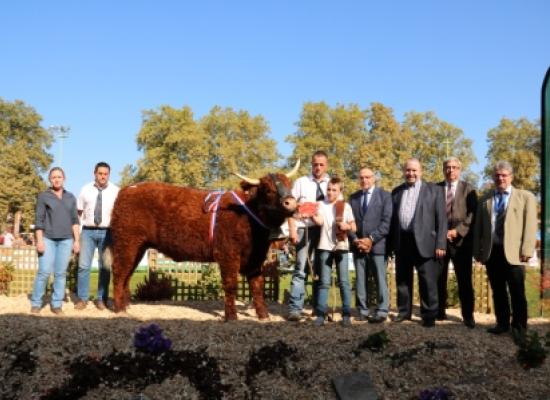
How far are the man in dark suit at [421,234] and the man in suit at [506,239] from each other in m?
0.48

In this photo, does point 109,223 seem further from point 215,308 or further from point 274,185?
point 274,185

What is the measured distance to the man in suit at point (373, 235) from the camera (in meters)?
7.74

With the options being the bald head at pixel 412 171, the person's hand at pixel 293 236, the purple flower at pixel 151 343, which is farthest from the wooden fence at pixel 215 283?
the purple flower at pixel 151 343

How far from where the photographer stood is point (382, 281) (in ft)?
25.8

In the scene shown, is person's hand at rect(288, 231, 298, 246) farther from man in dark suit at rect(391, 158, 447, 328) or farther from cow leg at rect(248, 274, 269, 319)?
man in dark suit at rect(391, 158, 447, 328)

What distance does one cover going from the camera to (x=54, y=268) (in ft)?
28.5

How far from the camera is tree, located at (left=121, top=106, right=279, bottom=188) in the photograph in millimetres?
41188

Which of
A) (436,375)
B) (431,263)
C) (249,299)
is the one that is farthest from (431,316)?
(249,299)

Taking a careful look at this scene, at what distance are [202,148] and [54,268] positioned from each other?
3353 centimetres

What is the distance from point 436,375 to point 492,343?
133 centimetres

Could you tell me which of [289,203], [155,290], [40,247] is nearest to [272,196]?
[289,203]

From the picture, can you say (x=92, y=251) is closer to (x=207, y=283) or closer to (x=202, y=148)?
(x=207, y=283)

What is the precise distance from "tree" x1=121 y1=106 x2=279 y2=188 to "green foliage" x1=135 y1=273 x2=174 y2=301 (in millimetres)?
29137

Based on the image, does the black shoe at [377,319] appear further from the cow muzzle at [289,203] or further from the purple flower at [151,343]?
the purple flower at [151,343]
